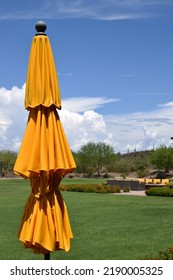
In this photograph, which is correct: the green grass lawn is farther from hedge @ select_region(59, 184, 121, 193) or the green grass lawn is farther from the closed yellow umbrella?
hedge @ select_region(59, 184, 121, 193)

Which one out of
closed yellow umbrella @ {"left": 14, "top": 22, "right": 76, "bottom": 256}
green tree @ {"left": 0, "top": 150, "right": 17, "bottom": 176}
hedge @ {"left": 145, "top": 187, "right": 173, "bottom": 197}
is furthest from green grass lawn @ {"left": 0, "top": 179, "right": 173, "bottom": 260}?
green tree @ {"left": 0, "top": 150, "right": 17, "bottom": 176}

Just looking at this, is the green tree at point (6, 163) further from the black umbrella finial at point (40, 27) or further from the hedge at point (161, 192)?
the black umbrella finial at point (40, 27)

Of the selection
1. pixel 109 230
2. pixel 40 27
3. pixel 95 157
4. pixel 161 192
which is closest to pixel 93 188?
pixel 161 192

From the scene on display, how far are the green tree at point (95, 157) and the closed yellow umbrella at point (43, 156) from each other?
64370 millimetres

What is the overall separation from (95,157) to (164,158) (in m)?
12.2

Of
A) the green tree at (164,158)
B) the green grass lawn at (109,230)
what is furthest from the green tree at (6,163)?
the green grass lawn at (109,230)

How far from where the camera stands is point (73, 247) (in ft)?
34.7

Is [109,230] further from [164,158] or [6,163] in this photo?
[6,163]

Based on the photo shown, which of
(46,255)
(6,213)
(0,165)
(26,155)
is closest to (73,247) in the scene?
(46,255)

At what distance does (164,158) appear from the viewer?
64.2m

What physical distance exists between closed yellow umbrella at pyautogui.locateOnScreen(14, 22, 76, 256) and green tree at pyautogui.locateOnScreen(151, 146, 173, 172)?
5839cm

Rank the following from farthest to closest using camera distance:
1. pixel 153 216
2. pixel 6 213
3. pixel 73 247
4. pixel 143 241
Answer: pixel 6 213, pixel 153 216, pixel 143 241, pixel 73 247
